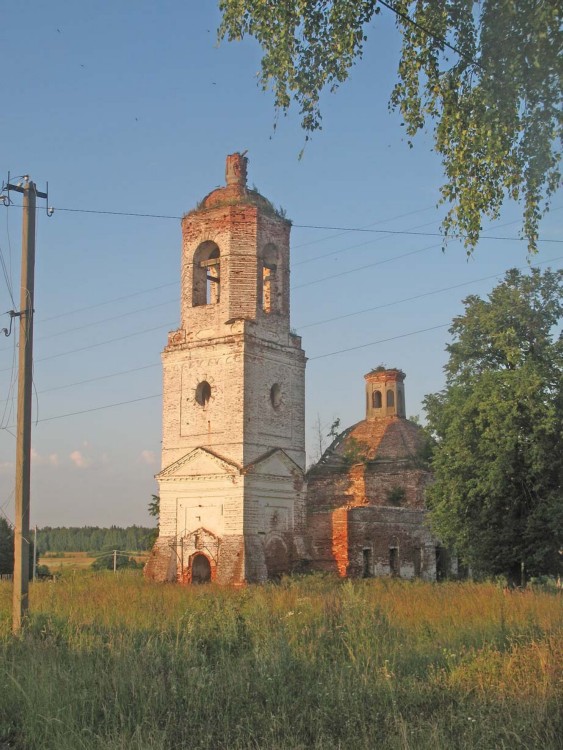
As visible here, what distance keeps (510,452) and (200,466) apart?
29.9 feet

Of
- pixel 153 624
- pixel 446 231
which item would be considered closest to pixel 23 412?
pixel 153 624

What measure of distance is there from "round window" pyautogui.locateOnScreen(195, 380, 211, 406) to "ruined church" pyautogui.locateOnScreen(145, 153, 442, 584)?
3cm

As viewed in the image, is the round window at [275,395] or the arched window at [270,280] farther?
the arched window at [270,280]

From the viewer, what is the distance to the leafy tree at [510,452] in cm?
2061

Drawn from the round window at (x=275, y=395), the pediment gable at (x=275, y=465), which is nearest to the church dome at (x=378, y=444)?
the pediment gable at (x=275, y=465)

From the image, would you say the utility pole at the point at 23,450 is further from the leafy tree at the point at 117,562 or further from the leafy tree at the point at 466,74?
the leafy tree at the point at 117,562

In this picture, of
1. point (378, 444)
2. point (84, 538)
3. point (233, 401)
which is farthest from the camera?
point (84, 538)

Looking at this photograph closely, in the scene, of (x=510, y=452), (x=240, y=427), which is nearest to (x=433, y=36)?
(x=510, y=452)

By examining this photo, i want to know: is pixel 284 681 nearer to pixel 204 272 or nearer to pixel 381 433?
pixel 204 272

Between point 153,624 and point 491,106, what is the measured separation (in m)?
7.76

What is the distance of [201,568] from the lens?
987 inches

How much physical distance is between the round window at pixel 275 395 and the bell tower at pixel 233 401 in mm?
45

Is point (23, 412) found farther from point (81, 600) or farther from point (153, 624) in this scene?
point (81, 600)

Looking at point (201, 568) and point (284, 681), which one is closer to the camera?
point (284, 681)
